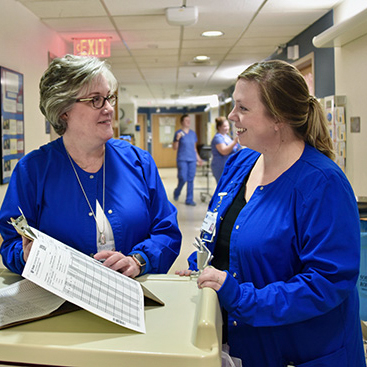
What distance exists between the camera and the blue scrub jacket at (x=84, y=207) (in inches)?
55.8

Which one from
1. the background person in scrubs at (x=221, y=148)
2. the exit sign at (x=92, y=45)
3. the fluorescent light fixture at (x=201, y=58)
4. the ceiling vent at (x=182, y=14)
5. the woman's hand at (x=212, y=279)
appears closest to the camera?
the woman's hand at (x=212, y=279)

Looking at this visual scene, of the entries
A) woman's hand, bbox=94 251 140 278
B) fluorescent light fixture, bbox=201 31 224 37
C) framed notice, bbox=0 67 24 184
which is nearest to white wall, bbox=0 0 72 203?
framed notice, bbox=0 67 24 184

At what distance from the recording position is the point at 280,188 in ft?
4.20

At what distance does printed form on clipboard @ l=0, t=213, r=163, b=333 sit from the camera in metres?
0.88

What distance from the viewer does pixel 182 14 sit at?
4477mm

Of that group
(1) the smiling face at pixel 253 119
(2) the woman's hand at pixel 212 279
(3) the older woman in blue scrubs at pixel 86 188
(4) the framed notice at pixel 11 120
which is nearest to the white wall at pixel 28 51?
(4) the framed notice at pixel 11 120

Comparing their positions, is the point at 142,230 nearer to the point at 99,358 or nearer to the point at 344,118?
the point at 99,358

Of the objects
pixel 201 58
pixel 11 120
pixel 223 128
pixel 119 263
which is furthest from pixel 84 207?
pixel 201 58

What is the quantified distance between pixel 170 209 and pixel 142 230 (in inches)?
6.8

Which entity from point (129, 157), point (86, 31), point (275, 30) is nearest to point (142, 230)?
point (129, 157)

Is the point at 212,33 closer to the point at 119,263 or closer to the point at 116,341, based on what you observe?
the point at 119,263

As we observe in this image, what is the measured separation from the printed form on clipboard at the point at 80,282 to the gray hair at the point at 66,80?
2.03 ft

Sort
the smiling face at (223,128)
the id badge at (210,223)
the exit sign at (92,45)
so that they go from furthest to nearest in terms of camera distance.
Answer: the smiling face at (223,128)
the exit sign at (92,45)
the id badge at (210,223)

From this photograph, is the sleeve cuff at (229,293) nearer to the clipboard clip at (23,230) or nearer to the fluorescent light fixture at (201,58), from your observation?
the clipboard clip at (23,230)
